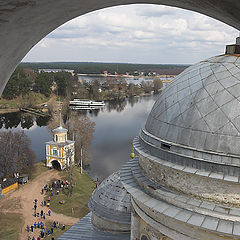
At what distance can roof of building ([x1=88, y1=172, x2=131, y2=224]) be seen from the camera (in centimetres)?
1172

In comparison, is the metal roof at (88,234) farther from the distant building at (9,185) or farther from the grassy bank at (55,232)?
the distant building at (9,185)

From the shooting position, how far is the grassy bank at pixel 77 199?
20.9 metres

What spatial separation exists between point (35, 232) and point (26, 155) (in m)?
11.9

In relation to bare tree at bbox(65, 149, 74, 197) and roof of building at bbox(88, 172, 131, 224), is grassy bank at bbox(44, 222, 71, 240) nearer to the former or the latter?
bare tree at bbox(65, 149, 74, 197)

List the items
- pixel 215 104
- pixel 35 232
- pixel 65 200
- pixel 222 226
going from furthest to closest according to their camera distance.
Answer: pixel 65 200 → pixel 35 232 → pixel 215 104 → pixel 222 226

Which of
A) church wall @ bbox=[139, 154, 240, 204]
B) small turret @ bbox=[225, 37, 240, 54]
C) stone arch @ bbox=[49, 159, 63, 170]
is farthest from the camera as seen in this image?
stone arch @ bbox=[49, 159, 63, 170]

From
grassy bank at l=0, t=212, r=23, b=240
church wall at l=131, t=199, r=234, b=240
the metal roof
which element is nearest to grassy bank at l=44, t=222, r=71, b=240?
grassy bank at l=0, t=212, r=23, b=240

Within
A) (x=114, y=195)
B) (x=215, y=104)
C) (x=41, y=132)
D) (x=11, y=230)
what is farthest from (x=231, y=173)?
(x=41, y=132)

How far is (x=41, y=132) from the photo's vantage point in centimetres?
4491

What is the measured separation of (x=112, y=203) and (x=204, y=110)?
759 centimetres

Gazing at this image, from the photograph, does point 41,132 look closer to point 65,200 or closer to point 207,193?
point 65,200

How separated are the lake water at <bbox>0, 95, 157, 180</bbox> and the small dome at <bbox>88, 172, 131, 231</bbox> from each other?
48.6 ft

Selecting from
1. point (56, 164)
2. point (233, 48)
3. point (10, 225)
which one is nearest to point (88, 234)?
point (10, 225)

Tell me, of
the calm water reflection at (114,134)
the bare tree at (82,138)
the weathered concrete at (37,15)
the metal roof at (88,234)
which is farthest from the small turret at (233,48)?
Result: the bare tree at (82,138)
